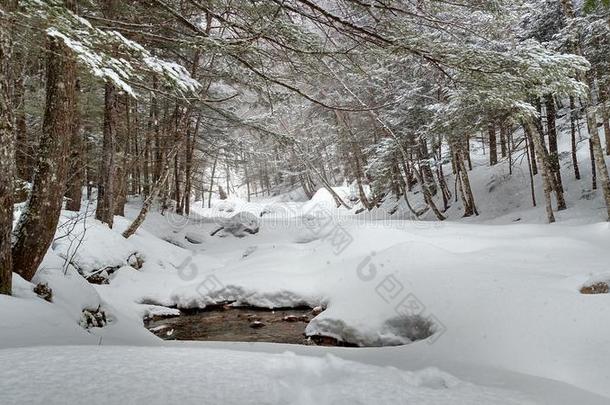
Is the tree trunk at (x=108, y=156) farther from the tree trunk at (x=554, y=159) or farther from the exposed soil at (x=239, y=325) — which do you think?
the tree trunk at (x=554, y=159)

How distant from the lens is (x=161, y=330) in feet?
23.4

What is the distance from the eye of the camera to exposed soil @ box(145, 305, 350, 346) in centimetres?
661

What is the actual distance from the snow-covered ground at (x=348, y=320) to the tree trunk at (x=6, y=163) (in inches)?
13.0

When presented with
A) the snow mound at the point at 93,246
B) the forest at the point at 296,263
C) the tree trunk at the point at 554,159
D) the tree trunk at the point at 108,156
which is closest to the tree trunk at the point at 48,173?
the forest at the point at 296,263

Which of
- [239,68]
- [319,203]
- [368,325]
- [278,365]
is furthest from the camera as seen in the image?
[319,203]

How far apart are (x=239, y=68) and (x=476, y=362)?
592 centimetres

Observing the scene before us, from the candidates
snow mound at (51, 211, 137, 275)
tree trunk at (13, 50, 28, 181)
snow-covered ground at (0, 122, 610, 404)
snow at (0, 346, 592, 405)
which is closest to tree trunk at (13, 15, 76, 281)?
snow-covered ground at (0, 122, 610, 404)

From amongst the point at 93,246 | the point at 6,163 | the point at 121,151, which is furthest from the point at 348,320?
the point at 121,151

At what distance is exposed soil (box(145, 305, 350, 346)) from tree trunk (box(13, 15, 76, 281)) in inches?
121

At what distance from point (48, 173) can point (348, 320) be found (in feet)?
15.7

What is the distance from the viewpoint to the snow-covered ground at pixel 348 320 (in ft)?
7.91

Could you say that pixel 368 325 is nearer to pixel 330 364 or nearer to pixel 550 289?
pixel 550 289

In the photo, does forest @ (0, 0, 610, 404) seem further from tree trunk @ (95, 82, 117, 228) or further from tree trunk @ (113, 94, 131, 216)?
tree trunk @ (113, 94, 131, 216)

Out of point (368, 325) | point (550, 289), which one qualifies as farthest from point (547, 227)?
point (368, 325)
